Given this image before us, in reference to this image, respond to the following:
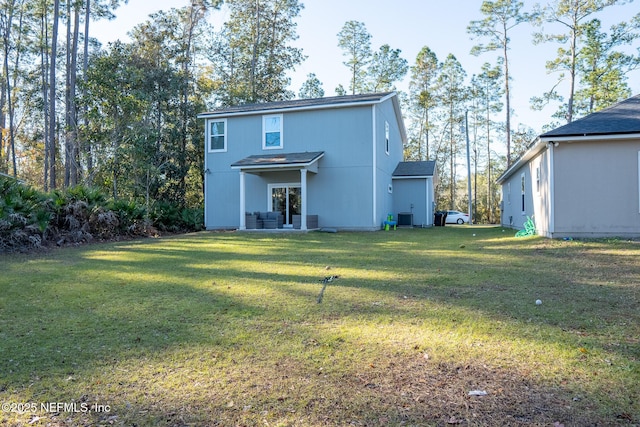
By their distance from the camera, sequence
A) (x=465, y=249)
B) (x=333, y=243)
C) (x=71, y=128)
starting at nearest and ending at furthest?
1. (x=465, y=249)
2. (x=333, y=243)
3. (x=71, y=128)

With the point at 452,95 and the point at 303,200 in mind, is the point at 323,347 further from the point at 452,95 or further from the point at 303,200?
the point at 452,95

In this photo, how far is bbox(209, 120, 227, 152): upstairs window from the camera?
18.1 meters

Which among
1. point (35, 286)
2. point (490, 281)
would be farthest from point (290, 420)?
point (35, 286)

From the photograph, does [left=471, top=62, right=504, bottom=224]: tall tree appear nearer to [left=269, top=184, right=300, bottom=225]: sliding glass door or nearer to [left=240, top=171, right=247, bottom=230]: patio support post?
[left=269, top=184, right=300, bottom=225]: sliding glass door

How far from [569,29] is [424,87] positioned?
12.0m

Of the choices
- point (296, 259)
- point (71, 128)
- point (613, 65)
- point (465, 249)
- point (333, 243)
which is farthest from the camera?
point (613, 65)

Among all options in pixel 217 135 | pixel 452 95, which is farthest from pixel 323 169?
pixel 452 95

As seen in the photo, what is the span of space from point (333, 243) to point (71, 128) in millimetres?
13396

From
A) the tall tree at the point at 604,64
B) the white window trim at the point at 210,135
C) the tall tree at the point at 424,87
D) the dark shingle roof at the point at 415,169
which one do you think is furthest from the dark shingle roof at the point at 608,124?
the tall tree at the point at 424,87

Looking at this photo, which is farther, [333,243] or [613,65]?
[613,65]

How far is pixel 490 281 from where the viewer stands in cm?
582

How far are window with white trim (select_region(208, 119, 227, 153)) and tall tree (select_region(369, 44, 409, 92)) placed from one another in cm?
1857

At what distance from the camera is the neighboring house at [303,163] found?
15977 millimetres

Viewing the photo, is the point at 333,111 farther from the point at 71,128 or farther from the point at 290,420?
the point at 290,420
